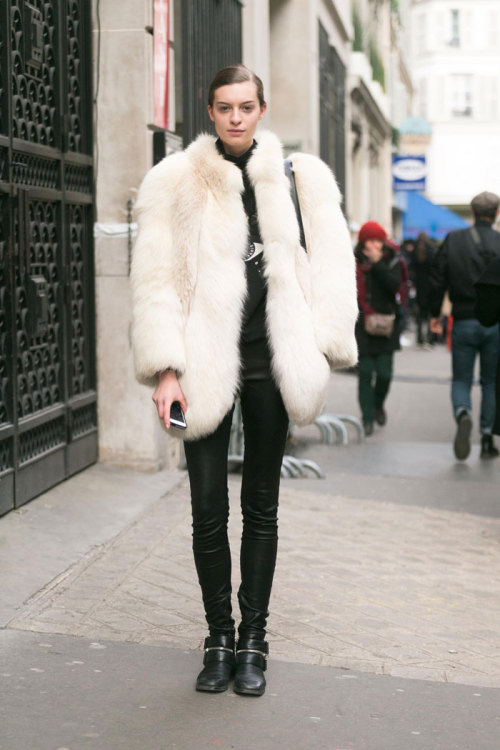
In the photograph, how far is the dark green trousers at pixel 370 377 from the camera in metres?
10.8

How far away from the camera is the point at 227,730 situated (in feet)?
12.4

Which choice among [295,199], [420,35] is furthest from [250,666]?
[420,35]

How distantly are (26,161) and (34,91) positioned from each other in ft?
1.38

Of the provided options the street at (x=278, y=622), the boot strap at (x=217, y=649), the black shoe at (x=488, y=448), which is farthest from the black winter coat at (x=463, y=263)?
the boot strap at (x=217, y=649)

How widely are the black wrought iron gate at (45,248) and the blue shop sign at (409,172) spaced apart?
2134 centimetres

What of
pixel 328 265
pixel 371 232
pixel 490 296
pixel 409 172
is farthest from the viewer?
pixel 409 172

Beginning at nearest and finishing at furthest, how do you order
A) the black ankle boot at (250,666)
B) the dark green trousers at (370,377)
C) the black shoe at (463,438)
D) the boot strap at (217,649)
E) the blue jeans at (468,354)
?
the black ankle boot at (250,666) < the boot strap at (217,649) < the black shoe at (463,438) < the blue jeans at (468,354) < the dark green trousers at (370,377)

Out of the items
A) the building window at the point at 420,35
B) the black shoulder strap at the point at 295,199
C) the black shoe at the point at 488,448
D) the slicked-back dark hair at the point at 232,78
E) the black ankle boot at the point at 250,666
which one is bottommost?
the black shoe at the point at 488,448

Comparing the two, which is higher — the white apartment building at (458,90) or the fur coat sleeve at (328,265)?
the white apartment building at (458,90)

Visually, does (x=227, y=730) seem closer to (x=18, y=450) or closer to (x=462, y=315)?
(x=18, y=450)

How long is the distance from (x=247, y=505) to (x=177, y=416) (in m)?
0.43

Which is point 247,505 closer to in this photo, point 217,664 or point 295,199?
point 217,664

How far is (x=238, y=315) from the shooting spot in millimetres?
4020

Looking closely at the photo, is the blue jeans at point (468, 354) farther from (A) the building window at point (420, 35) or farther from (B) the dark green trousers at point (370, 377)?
(A) the building window at point (420, 35)
